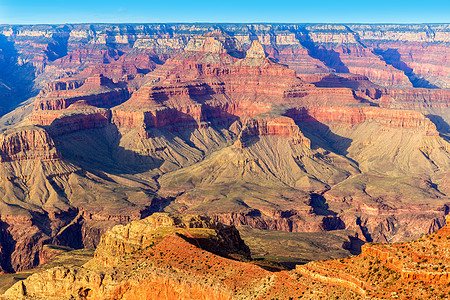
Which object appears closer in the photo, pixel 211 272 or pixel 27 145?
pixel 211 272

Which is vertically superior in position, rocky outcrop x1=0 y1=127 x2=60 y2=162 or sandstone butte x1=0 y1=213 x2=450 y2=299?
rocky outcrop x1=0 y1=127 x2=60 y2=162

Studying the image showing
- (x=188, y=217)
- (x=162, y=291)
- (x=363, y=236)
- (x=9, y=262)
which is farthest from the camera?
(x=363, y=236)

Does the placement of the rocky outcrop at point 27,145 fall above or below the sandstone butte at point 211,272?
above

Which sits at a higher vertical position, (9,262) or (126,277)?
(126,277)

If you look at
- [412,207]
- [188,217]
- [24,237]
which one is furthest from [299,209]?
[188,217]

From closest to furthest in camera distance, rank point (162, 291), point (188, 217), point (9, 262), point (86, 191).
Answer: point (162, 291)
point (188, 217)
point (9, 262)
point (86, 191)

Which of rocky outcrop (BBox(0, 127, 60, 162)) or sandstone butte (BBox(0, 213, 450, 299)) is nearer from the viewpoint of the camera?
sandstone butte (BBox(0, 213, 450, 299))

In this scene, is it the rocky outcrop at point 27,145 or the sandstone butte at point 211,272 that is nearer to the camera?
the sandstone butte at point 211,272

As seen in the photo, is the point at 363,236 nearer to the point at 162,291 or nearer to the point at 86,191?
the point at 86,191
